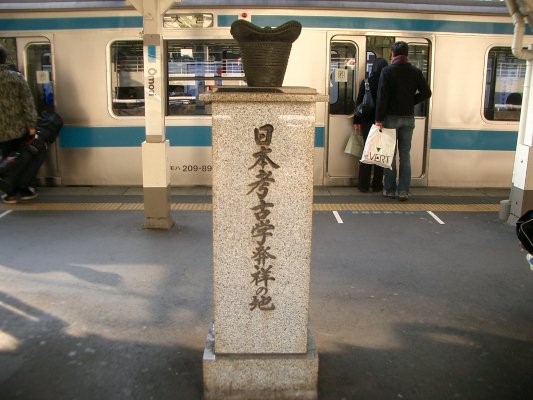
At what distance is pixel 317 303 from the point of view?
4.29 metres

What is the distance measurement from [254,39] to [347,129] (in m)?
5.26

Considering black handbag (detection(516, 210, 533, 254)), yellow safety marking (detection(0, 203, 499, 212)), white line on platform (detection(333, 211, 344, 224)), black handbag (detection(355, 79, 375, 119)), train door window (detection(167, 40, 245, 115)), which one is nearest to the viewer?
black handbag (detection(516, 210, 533, 254))

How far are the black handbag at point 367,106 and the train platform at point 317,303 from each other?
1.34 m

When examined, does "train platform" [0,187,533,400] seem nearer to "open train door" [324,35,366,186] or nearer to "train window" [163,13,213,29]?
"open train door" [324,35,366,186]

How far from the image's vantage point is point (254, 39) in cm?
290

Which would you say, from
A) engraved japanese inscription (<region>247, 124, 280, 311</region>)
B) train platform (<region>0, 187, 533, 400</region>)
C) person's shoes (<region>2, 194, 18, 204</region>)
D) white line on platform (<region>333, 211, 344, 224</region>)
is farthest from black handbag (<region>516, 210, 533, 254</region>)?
person's shoes (<region>2, 194, 18, 204</region>)

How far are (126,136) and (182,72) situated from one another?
46.2 inches

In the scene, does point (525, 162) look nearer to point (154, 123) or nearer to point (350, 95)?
point (350, 95)

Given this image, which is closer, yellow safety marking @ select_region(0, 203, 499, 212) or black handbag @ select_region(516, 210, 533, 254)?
black handbag @ select_region(516, 210, 533, 254)

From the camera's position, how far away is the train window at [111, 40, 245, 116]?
25.3 ft

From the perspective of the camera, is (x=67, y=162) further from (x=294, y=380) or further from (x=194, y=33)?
(x=294, y=380)

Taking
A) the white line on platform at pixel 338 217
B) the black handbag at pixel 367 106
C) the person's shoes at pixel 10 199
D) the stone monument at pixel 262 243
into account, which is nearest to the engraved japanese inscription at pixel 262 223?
the stone monument at pixel 262 243

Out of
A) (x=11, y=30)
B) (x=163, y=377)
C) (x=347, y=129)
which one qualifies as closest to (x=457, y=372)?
(x=163, y=377)

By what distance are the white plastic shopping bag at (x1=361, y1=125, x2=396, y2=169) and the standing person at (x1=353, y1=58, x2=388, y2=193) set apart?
0.54 m
